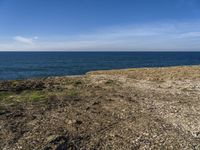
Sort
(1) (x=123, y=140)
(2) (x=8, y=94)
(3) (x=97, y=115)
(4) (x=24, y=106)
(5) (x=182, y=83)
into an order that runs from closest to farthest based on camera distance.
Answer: (1) (x=123, y=140), (3) (x=97, y=115), (4) (x=24, y=106), (2) (x=8, y=94), (5) (x=182, y=83)

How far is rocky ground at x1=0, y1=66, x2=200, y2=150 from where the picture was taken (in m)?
11.4

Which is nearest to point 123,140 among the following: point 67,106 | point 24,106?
point 67,106

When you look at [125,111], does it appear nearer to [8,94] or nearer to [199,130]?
[199,130]

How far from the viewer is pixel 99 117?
1466 cm

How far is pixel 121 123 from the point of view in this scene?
13.8m

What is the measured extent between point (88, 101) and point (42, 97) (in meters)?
3.59

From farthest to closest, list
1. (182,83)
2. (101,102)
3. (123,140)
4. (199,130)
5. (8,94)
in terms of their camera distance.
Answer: (182,83) → (8,94) → (101,102) → (199,130) → (123,140)

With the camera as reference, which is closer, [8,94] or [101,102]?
[101,102]

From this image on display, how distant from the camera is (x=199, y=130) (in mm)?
13008

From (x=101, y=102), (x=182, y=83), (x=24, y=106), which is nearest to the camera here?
(x=24, y=106)

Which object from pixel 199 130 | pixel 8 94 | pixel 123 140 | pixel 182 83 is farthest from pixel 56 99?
pixel 182 83

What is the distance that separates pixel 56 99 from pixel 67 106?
2.23m

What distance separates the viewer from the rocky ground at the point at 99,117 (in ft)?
37.2

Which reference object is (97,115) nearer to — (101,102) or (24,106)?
(101,102)
